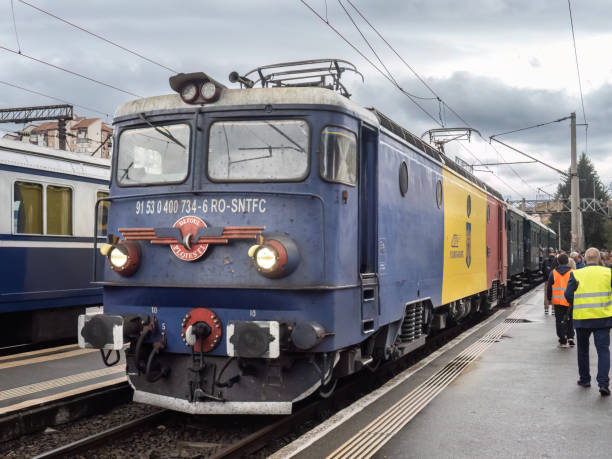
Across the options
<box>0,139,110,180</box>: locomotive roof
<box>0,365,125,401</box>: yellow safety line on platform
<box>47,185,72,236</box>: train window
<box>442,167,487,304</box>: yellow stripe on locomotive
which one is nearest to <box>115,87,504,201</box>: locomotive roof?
<box>0,365,125,401</box>: yellow safety line on platform

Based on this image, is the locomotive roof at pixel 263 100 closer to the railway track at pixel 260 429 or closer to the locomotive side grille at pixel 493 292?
the railway track at pixel 260 429

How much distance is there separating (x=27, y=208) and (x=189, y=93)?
526 cm

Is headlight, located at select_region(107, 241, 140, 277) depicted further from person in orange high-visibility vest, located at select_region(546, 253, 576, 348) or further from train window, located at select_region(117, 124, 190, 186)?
person in orange high-visibility vest, located at select_region(546, 253, 576, 348)

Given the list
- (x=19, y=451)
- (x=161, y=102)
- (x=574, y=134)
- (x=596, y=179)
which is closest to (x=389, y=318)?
(x=161, y=102)

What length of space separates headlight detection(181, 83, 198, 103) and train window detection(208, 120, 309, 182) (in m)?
0.38

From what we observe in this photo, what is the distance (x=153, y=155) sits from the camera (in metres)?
6.42

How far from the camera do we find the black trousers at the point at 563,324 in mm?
10841

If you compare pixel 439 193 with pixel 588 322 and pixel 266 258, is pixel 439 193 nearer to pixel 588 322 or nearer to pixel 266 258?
pixel 588 322

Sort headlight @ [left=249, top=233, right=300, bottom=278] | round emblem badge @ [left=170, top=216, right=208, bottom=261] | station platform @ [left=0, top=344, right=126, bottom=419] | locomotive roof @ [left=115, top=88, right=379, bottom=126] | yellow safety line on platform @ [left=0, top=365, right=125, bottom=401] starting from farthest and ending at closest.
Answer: yellow safety line on platform @ [left=0, top=365, right=125, bottom=401], station platform @ [left=0, top=344, right=126, bottom=419], locomotive roof @ [left=115, top=88, right=379, bottom=126], round emblem badge @ [left=170, top=216, right=208, bottom=261], headlight @ [left=249, top=233, right=300, bottom=278]

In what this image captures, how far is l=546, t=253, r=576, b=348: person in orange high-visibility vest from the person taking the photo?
35.7 ft

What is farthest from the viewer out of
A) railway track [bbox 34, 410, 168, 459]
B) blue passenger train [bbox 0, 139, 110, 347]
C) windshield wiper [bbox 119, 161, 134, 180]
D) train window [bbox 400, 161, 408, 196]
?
blue passenger train [bbox 0, 139, 110, 347]

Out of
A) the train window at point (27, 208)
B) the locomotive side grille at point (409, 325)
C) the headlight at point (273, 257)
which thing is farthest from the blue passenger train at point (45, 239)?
the headlight at point (273, 257)

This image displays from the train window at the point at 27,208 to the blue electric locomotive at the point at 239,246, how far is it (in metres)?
4.16

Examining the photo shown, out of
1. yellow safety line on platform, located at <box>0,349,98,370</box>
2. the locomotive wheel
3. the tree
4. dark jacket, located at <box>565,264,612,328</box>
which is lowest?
→ yellow safety line on platform, located at <box>0,349,98,370</box>
